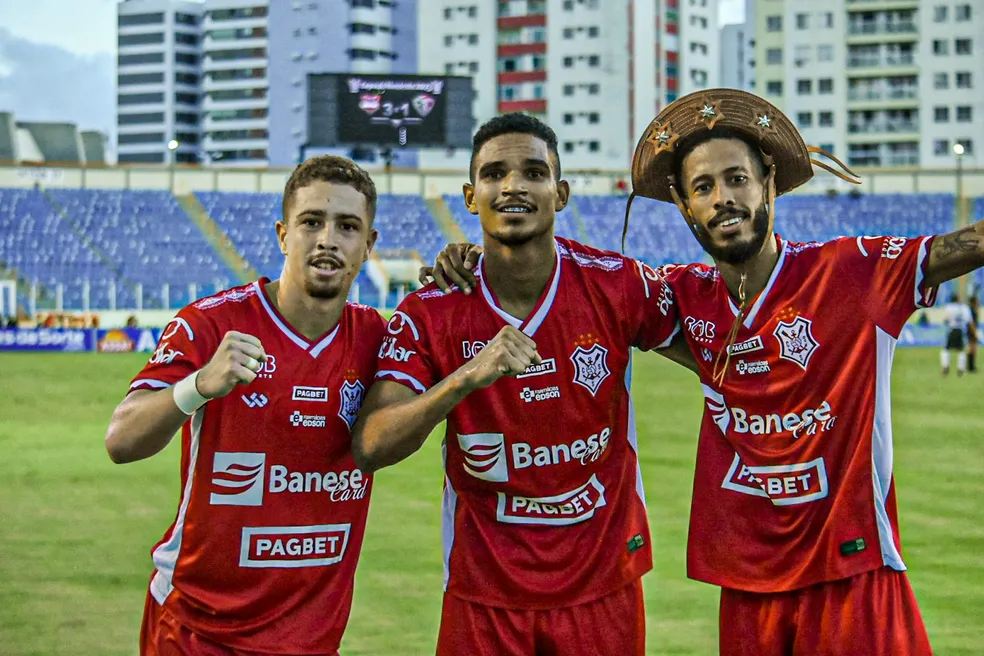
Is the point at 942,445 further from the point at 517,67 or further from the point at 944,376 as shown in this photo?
the point at 517,67

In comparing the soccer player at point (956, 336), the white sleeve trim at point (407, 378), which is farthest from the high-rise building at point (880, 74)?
the white sleeve trim at point (407, 378)

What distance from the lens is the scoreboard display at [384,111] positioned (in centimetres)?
4691

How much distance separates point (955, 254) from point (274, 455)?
2516mm

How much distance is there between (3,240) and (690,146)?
49335 mm

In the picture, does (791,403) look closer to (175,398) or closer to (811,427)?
(811,427)

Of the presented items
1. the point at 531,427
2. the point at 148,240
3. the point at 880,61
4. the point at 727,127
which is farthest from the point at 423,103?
the point at 880,61

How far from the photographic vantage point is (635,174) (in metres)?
4.59

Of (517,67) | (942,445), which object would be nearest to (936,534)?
(942,445)

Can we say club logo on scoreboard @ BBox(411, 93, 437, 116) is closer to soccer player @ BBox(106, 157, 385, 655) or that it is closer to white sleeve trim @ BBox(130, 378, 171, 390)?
soccer player @ BBox(106, 157, 385, 655)

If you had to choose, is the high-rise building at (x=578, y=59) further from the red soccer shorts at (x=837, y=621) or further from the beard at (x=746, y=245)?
the red soccer shorts at (x=837, y=621)

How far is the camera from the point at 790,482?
4.03 metres

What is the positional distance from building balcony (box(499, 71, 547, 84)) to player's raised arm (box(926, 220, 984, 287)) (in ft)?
283

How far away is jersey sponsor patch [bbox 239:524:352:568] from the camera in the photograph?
160 inches

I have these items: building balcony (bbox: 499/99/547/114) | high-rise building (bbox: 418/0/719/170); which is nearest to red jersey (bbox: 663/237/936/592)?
high-rise building (bbox: 418/0/719/170)
